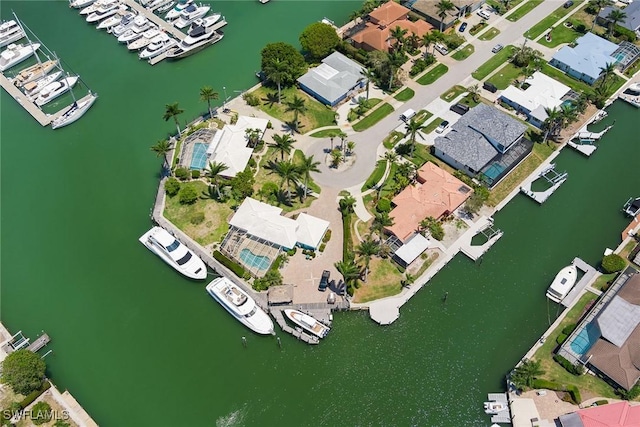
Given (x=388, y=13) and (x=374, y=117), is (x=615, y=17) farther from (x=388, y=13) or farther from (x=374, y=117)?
(x=374, y=117)

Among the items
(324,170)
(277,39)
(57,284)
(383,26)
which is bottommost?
(57,284)

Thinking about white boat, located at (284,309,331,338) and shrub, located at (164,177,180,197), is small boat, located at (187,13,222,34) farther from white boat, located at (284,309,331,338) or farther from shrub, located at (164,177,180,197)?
white boat, located at (284,309,331,338)

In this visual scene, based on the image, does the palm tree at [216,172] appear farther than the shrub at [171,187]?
No

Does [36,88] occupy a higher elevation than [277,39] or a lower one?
lower

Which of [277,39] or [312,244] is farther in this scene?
[277,39]

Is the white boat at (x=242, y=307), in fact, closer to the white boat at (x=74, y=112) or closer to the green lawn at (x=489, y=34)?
the white boat at (x=74, y=112)

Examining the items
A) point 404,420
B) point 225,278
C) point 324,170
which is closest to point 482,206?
point 324,170

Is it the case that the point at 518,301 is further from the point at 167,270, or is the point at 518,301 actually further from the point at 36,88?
the point at 36,88

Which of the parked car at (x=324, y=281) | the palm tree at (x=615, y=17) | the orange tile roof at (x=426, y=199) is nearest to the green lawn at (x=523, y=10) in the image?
the palm tree at (x=615, y=17)
